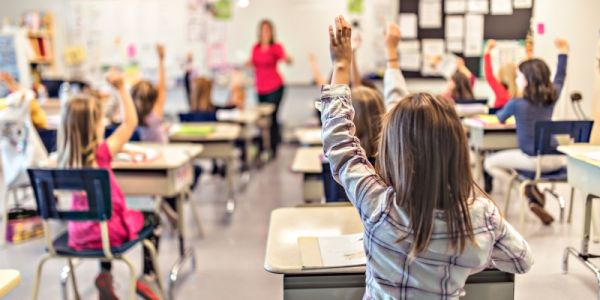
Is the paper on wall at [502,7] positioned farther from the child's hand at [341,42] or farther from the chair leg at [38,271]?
the chair leg at [38,271]

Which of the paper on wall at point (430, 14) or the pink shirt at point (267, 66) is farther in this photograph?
the pink shirt at point (267, 66)

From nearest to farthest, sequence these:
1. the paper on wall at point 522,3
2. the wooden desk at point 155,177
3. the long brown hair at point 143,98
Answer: the paper on wall at point 522,3 → the wooden desk at point 155,177 → the long brown hair at point 143,98

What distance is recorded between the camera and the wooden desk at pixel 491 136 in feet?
10.6

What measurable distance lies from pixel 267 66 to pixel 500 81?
3.56m

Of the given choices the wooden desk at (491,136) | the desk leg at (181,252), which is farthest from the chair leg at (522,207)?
the desk leg at (181,252)

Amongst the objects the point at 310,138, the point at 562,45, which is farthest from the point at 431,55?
the point at 562,45

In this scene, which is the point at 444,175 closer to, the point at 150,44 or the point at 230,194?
the point at 230,194

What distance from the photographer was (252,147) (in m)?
6.21

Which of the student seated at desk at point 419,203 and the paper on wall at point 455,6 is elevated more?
the paper on wall at point 455,6

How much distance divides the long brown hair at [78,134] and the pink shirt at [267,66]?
157 inches

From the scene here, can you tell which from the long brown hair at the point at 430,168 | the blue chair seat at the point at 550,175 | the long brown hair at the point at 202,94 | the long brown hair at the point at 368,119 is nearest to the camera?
the long brown hair at the point at 430,168

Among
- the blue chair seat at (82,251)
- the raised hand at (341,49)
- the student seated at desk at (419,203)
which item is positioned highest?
the raised hand at (341,49)

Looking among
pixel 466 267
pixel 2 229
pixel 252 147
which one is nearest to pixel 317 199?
pixel 466 267

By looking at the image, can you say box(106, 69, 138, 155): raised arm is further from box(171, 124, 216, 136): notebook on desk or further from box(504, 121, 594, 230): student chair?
box(504, 121, 594, 230): student chair
